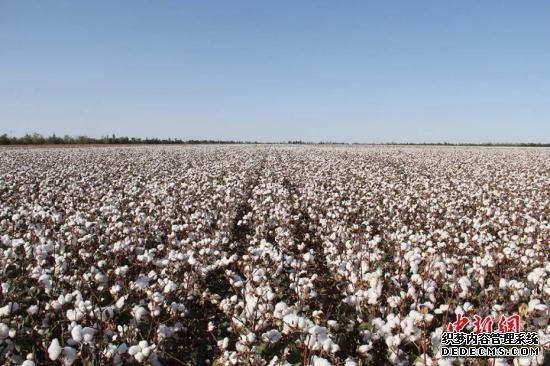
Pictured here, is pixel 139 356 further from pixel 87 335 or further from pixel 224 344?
pixel 224 344

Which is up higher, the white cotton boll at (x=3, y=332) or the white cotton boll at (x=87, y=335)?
the white cotton boll at (x=87, y=335)

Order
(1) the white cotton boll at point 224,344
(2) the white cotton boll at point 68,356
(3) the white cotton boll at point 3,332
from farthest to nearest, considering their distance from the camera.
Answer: (1) the white cotton boll at point 224,344, (3) the white cotton boll at point 3,332, (2) the white cotton boll at point 68,356

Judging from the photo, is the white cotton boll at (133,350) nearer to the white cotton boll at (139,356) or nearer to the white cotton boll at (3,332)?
the white cotton boll at (139,356)

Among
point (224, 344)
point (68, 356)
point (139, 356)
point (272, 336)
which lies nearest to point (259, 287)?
point (224, 344)

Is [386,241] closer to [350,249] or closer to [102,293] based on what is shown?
[350,249]

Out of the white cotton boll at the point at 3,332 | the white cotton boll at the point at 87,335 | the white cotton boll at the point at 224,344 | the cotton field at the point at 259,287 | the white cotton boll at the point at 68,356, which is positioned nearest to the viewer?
the white cotton boll at the point at 68,356

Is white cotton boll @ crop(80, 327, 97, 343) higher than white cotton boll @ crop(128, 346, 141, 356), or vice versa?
white cotton boll @ crop(80, 327, 97, 343)

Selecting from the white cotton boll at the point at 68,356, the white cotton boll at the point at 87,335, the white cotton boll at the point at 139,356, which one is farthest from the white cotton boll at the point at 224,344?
the white cotton boll at the point at 68,356

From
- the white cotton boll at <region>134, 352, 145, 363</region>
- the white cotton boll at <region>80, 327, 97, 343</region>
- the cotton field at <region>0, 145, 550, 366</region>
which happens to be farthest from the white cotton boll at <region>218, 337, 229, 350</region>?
the white cotton boll at <region>80, 327, 97, 343</region>

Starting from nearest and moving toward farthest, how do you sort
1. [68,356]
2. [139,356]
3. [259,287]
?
1. [68,356]
2. [139,356]
3. [259,287]

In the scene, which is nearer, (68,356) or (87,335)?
(68,356)

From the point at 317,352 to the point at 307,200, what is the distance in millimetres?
8445

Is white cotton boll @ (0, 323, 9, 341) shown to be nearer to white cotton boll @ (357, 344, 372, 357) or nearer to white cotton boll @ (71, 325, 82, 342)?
white cotton boll @ (71, 325, 82, 342)

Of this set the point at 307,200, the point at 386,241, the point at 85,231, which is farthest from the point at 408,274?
the point at 307,200
